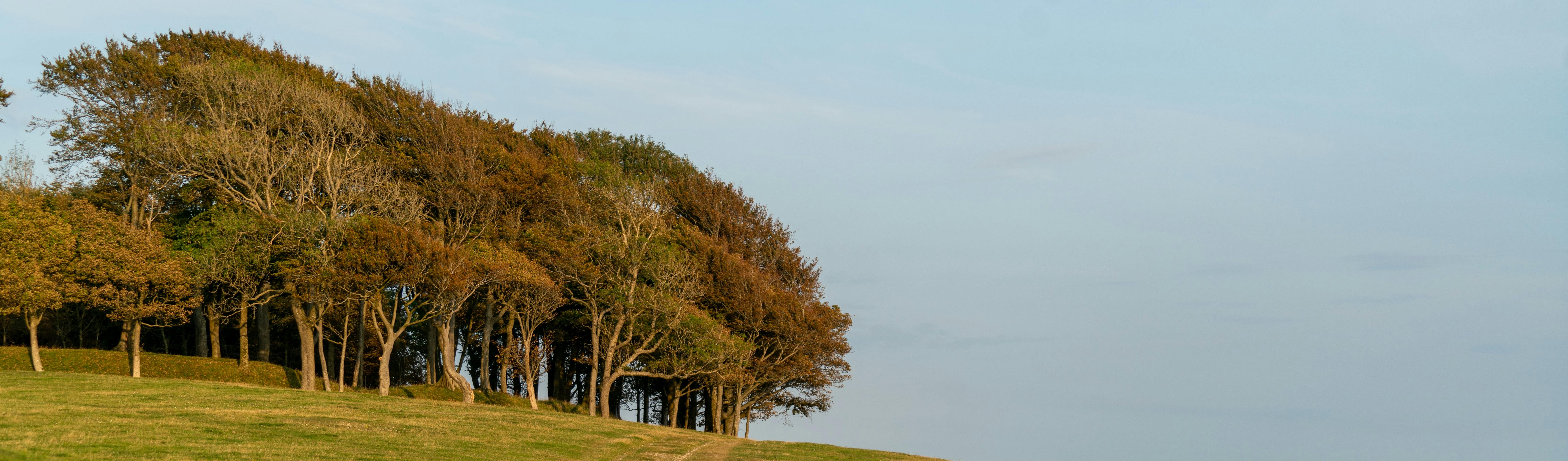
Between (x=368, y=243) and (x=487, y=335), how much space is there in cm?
1269

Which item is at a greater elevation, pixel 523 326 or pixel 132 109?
pixel 132 109

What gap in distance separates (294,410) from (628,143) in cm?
4808

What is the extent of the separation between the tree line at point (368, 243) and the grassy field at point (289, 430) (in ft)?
18.0

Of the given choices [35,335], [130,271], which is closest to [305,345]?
[130,271]

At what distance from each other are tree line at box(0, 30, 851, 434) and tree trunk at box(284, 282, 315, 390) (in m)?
0.16

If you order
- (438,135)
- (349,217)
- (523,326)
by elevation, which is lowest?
(523,326)

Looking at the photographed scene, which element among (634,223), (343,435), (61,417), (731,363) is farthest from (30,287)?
(731,363)

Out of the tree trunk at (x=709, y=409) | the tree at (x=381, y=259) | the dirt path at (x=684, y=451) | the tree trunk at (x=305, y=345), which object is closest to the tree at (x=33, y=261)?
the tree trunk at (x=305, y=345)

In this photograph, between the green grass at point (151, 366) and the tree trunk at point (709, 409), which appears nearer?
the green grass at point (151, 366)

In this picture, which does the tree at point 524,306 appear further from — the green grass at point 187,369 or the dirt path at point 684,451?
the dirt path at point 684,451

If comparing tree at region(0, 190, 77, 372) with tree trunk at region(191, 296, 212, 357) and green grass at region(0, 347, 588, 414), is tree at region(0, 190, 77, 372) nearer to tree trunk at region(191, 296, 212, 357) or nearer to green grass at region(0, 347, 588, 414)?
green grass at region(0, 347, 588, 414)

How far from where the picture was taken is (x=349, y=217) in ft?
150

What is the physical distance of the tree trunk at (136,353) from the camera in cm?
4462

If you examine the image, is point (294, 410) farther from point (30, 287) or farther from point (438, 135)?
point (438, 135)
